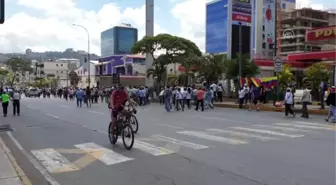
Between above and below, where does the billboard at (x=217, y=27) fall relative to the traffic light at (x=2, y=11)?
above

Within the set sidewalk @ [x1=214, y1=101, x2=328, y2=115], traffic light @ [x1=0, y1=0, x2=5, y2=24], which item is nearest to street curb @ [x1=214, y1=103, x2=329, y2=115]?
sidewalk @ [x1=214, y1=101, x2=328, y2=115]

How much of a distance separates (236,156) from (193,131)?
4.85 m

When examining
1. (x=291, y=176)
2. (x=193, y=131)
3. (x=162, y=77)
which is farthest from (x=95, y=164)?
(x=162, y=77)

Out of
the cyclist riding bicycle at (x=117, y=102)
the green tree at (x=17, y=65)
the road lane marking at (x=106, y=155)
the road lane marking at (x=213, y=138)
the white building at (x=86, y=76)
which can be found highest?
the green tree at (x=17, y=65)

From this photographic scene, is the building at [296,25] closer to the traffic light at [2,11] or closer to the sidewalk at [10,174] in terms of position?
the traffic light at [2,11]

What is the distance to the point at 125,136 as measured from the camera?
1084cm

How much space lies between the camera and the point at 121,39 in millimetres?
119062

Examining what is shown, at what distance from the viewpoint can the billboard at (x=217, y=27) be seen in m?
99.9

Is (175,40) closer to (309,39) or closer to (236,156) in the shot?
(309,39)

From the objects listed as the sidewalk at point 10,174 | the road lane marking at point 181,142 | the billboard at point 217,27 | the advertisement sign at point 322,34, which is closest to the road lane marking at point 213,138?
the road lane marking at point 181,142

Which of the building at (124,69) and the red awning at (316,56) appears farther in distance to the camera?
the building at (124,69)

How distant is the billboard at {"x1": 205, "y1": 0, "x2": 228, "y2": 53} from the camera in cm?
9994

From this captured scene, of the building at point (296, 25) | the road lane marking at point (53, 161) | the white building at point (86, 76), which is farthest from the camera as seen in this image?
the building at point (296, 25)

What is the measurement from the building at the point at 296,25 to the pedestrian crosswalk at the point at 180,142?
99.0 m
